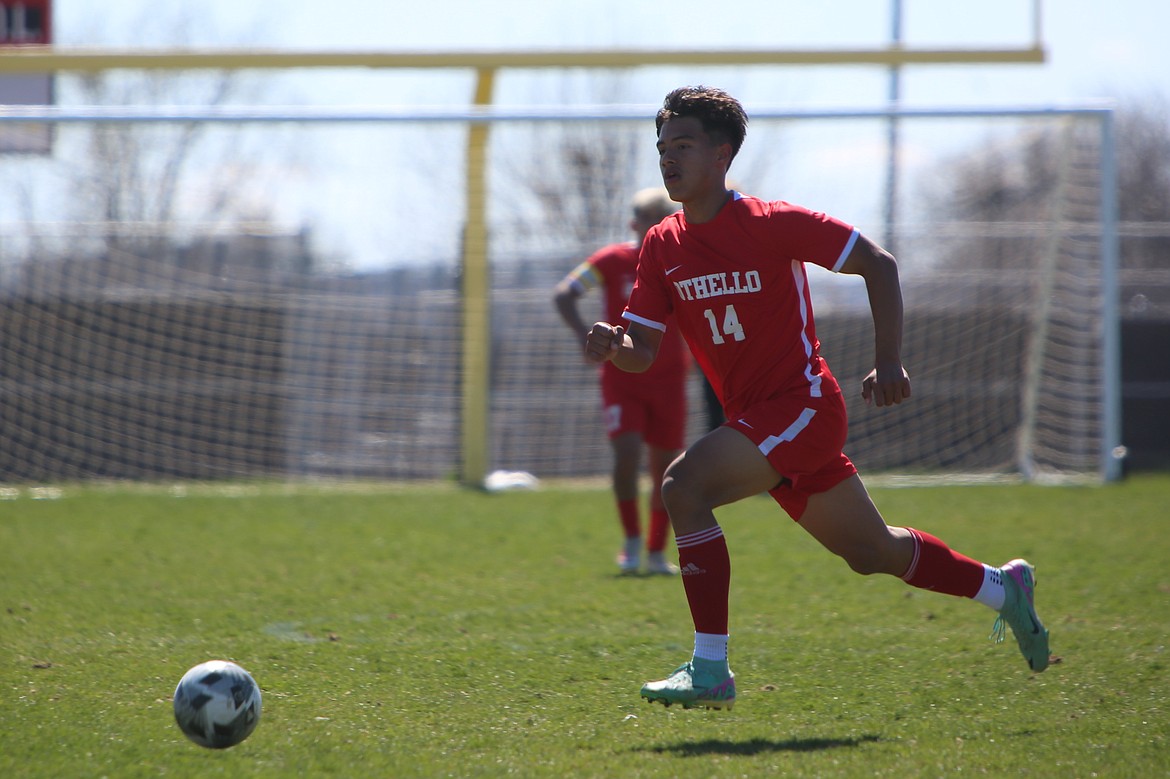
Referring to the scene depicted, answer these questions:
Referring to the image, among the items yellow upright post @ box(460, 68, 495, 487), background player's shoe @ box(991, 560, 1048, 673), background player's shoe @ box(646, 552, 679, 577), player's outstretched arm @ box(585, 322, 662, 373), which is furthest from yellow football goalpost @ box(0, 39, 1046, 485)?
background player's shoe @ box(991, 560, 1048, 673)

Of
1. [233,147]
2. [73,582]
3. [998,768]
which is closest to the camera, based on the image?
[998,768]

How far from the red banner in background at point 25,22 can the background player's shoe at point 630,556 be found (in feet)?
32.1

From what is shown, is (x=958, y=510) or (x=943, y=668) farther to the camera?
(x=958, y=510)

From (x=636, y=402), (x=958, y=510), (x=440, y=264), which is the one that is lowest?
(x=958, y=510)

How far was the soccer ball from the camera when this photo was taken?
3.05 metres

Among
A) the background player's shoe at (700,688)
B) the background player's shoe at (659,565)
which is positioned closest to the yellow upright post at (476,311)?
the background player's shoe at (659,565)

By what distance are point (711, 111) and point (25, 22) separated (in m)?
11.4

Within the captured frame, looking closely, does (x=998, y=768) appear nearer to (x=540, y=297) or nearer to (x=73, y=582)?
(x=73, y=582)

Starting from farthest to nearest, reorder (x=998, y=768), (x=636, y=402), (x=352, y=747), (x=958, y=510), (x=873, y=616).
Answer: (x=958, y=510) → (x=636, y=402) → (x=873, y=616) → (x=352, y=747) → (x=998, y=768)

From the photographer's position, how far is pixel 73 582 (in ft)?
20.0

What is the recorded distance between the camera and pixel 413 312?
1175cm

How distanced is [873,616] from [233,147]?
10.4 m

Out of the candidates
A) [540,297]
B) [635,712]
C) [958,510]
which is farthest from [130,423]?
[635,712]

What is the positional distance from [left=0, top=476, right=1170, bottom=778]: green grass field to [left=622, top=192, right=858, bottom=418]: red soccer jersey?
1056 mm
